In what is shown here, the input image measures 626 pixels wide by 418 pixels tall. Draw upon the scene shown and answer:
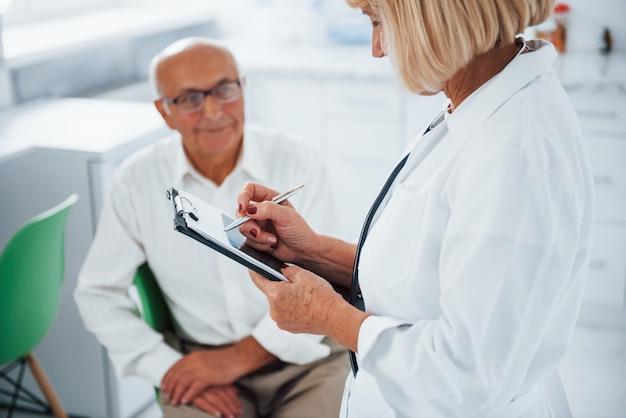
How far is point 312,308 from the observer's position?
112 cm

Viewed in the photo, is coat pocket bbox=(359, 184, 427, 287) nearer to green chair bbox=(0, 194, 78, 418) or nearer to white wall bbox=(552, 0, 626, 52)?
green chair bbox=(0, 194, 78, 418)

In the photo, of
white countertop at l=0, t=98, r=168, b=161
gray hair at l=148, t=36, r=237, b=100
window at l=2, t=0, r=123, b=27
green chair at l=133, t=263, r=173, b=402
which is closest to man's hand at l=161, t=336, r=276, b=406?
green chair at l=133, t=263, r=173, b=402

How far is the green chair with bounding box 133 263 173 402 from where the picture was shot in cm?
185

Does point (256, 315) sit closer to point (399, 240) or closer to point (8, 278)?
point (8, 278)

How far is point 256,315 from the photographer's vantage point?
1870 millimetres

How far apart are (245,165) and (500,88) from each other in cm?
93

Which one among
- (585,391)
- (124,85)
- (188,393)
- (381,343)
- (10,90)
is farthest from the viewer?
(124,85)

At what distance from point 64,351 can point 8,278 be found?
0.67 meters

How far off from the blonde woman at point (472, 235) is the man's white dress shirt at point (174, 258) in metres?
0.70

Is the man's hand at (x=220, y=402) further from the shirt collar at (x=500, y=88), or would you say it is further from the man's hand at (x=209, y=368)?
the shirt collar at (x=500, y=88)

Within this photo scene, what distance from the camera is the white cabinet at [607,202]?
9.68ft

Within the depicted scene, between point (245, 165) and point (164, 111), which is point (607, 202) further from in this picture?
point (164, 111)

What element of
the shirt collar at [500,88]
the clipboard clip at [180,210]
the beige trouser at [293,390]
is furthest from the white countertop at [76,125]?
the shirt collar at [500,88]

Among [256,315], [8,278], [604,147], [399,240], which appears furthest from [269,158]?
[604,147]
